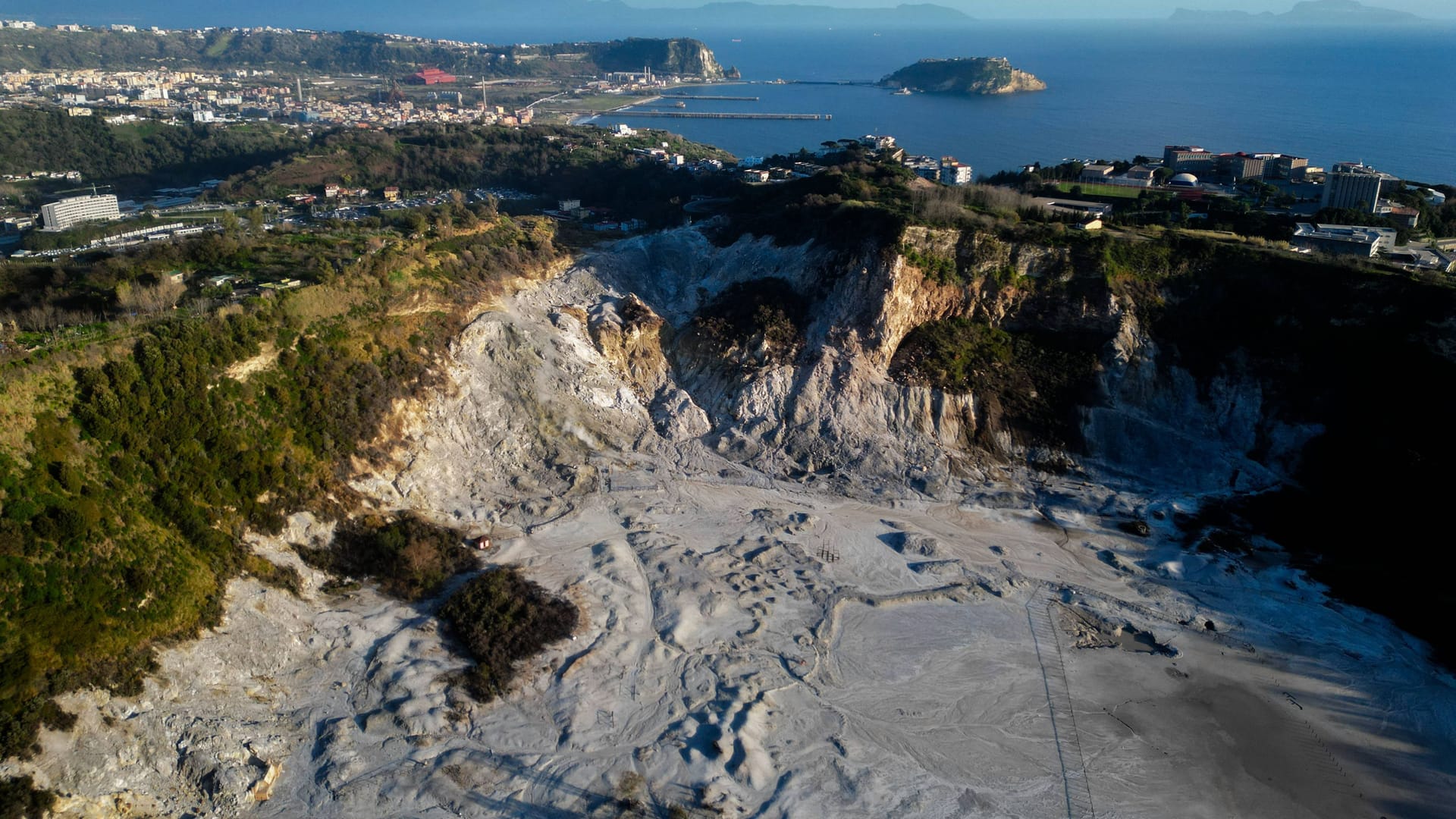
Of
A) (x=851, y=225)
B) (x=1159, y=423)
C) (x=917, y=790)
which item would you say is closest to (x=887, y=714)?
(x=917, y=790)

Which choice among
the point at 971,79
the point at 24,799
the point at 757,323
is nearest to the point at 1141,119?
the point at 971,79

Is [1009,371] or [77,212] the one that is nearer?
[1009,371]

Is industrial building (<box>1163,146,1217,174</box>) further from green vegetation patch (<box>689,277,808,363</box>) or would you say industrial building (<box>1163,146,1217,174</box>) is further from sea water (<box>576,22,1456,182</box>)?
green vegetation patch (<box>689,277,808,363</box>)

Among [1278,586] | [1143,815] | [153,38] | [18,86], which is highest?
[153,38]

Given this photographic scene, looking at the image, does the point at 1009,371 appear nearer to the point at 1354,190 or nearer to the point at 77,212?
the point at 1354,190

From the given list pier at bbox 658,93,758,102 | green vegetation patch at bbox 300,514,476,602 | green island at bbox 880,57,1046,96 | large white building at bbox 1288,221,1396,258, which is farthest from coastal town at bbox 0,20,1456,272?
green island at bbox 880,57,1046,96

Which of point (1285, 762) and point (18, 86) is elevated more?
point (18, 86)

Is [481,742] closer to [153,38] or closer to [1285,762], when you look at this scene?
[1285,762]
